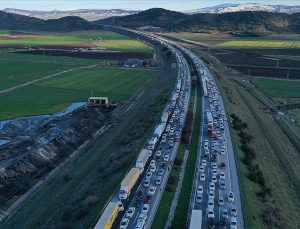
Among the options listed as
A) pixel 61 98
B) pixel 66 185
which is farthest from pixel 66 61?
pixel 66 185

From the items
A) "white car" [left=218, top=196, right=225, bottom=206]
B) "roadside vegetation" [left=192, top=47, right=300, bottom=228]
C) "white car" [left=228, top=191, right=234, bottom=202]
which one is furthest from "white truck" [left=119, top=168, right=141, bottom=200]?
"roadside vegetation" [left=192, top=47, right=300, bottom=228]

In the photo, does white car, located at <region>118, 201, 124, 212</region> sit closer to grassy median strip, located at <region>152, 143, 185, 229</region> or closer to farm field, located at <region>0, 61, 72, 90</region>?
grassy median strip, located at <region>152, 143, 185, 229</region>

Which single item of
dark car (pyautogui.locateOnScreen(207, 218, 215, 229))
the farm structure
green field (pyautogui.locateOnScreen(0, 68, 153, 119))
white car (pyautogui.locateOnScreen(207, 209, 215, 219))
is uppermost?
white car (pyautogui.locateOnScreen(207, 209, 215, 219))

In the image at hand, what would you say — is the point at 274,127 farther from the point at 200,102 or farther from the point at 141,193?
the point at 141,193

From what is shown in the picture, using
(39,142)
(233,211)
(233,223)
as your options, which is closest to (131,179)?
(233,211)

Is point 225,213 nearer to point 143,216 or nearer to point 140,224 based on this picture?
point 143,216

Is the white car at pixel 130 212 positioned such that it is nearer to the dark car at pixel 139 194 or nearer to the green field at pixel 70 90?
the dark car at pixel 139 194
